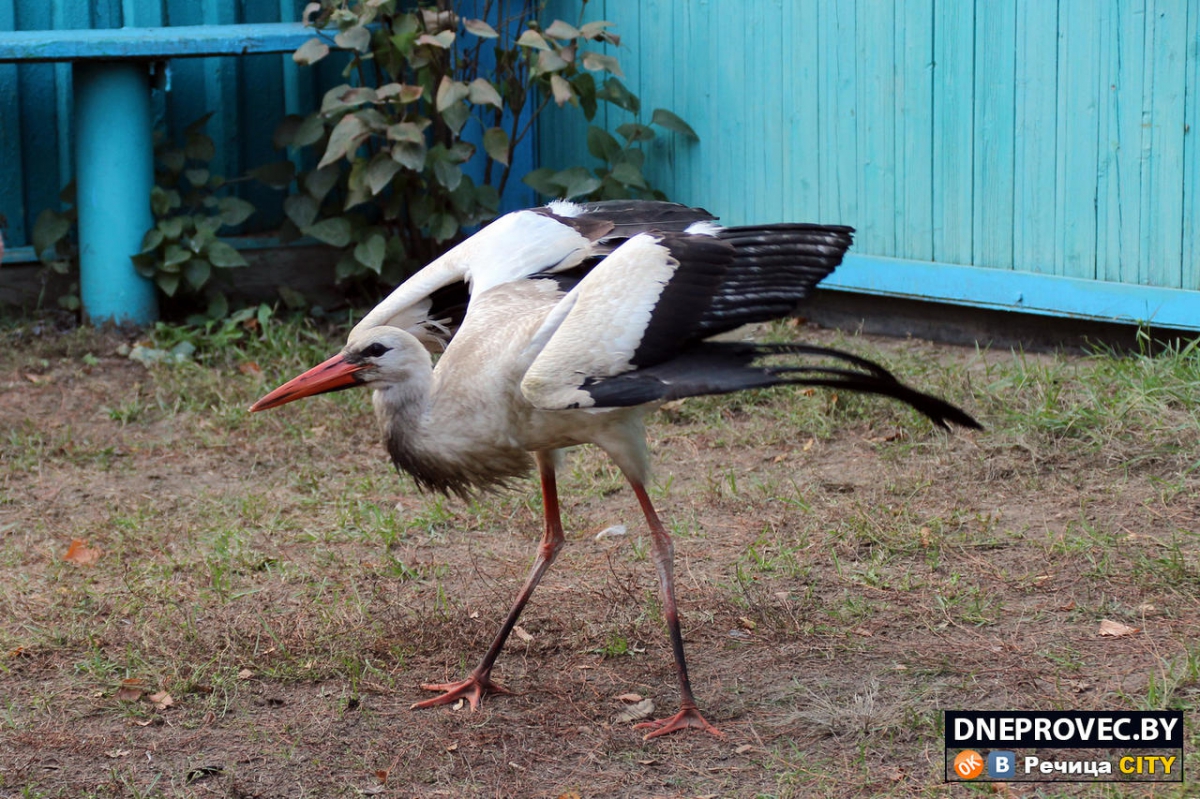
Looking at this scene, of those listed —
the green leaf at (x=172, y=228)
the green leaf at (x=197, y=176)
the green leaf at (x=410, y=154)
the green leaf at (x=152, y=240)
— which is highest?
the green leaf at (x=410, y=154)

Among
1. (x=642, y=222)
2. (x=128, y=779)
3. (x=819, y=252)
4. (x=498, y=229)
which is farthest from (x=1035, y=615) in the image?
→ (x=128, y=779)

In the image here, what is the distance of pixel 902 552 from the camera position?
3.88 meters

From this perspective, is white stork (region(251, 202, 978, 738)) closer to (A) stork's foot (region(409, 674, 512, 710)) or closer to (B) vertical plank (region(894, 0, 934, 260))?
(A) stork's foot (region(409, 674, 512, 710))

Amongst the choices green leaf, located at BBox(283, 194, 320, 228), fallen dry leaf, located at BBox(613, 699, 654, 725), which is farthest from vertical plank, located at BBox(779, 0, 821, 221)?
fallen dry leaf, located at BBox(613, 699, 654, 725)

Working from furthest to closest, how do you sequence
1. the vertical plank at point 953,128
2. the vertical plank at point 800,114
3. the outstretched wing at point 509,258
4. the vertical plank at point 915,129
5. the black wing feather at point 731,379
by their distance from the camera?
the vertical plank at point 800,114
the vertical plank at point 915,129
the vertical plank at point 953,128
the outstretched wing at point 509,258
the black wing feather at point 731,379

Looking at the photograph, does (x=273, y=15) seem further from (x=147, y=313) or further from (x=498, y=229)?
(x=498, y=229)

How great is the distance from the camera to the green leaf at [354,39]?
237 inches

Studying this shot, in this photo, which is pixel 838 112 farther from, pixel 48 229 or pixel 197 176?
pixel 48 229

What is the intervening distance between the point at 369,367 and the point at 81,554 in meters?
1.51

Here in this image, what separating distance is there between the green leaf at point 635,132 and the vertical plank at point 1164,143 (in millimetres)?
2307

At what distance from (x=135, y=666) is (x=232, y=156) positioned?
3977mm

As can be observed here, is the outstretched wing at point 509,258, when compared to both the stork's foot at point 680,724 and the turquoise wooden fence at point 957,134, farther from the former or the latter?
the turquoise wooden fence at point 957,134

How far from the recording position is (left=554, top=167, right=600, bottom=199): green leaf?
242 inches

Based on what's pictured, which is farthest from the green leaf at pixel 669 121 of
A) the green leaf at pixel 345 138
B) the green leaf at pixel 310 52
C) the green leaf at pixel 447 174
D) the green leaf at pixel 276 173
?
the green leaf at pixel 276 173
